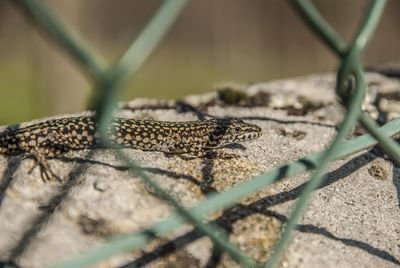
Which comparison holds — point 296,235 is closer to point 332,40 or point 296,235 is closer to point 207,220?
point 207,220

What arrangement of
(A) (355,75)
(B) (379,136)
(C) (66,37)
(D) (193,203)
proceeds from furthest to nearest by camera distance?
(D) (193,203), (B) (379,136), (A) (355,75), (C) (66,37)

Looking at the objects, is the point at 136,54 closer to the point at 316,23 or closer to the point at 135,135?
the point at 316,23

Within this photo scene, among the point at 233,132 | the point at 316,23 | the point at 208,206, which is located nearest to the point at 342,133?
the point at 316,23

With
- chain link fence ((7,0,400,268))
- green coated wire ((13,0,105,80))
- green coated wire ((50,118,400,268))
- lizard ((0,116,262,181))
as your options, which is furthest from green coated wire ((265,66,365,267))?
lizard ((0,116,262,181))

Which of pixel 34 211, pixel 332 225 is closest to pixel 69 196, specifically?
pixel 34 211

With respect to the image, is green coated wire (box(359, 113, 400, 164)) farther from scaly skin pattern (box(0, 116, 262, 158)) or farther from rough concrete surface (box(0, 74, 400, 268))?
scaly skin pattern (box(0, 116, 262, 158))
